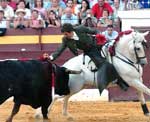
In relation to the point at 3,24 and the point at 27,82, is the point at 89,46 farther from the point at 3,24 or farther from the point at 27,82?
the point at 3,24

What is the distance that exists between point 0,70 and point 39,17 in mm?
5541

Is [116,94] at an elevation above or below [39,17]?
below

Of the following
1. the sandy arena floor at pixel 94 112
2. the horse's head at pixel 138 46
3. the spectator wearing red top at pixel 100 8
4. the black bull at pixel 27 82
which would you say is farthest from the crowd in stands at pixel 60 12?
the black bull at pixel 27 82

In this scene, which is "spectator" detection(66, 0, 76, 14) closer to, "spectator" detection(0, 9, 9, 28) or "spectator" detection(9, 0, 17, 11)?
"spectator" detection(9, 0, 17, 11)

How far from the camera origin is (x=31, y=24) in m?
13.9

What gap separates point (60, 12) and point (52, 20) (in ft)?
1.02

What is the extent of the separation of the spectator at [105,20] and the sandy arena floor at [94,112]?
191 cm

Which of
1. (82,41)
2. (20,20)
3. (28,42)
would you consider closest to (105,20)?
(28,42)

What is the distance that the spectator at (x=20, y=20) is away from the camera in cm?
1382

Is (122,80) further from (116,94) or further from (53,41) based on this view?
(53,41)

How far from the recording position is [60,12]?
14.2 metres

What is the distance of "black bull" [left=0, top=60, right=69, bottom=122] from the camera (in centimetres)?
841

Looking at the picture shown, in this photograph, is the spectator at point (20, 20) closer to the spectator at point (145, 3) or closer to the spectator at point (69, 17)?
the spectator at point (69, 17)

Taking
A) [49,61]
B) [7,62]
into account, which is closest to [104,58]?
[49,61]
